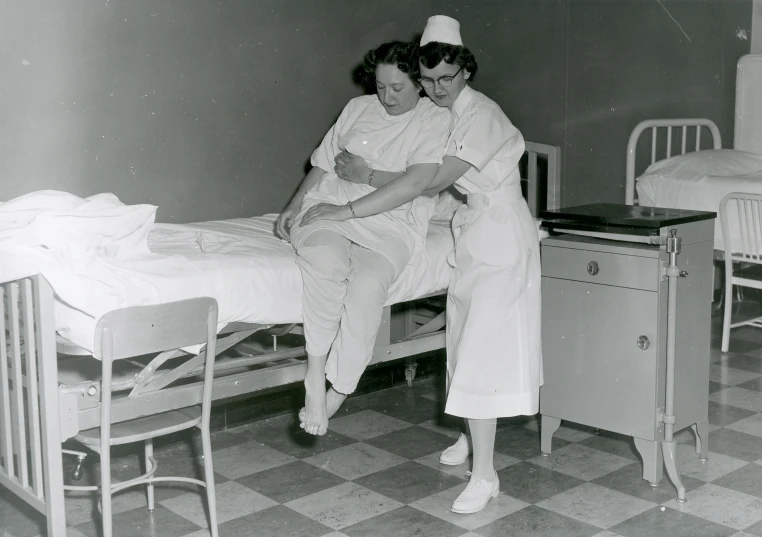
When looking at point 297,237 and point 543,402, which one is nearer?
point 297,237

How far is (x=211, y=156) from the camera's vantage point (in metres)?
3.84

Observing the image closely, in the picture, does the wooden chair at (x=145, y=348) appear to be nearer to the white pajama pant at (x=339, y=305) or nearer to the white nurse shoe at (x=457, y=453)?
the white pajama pant at (x=339, y=305)

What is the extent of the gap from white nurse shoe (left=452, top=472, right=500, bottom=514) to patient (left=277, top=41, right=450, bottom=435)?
522 millimetres

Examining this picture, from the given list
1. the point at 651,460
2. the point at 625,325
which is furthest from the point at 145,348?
the point at 651,460

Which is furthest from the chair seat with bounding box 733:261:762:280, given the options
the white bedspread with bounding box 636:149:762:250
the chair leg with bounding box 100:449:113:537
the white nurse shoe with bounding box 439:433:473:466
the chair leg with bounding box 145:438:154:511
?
the chair leg with bounding box 100:449:113:537

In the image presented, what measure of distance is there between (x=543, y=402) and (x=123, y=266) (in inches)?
68.8

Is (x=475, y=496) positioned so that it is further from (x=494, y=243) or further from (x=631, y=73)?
(x=631, y=73)

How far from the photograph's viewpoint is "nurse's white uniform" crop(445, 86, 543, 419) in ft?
10.3

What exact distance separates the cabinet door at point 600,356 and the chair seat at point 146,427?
1.41 m

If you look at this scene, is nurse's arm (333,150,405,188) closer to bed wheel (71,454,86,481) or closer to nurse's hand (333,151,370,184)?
nurse's hand (333,151,370,184)

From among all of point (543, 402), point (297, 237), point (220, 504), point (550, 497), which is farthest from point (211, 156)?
point (550, 497)

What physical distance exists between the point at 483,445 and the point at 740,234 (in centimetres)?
265

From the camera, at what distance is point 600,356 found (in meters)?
3.41

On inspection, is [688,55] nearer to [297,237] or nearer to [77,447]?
[297,237]
